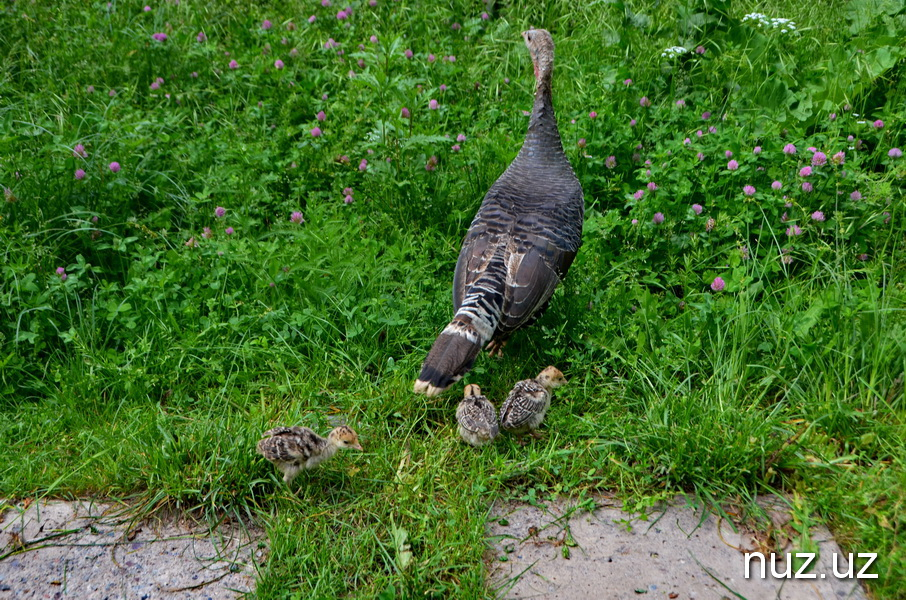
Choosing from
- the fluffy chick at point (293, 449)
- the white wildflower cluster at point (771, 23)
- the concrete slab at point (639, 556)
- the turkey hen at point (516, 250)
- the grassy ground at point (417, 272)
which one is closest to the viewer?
the concrete slab at point (639, 556)

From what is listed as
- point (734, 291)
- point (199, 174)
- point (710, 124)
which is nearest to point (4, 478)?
point (199, 174)

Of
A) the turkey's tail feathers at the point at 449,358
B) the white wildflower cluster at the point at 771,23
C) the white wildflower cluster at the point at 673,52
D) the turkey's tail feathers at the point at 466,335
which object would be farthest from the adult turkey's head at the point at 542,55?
the turkey's tail feathers at the point at 449,358

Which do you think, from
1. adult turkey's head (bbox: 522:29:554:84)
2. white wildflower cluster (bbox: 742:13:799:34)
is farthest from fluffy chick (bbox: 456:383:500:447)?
white wildflower cluster (bbox: 742:13:799:34)

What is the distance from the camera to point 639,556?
3551 mm

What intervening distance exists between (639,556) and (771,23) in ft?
16.4

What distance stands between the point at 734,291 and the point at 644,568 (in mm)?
1993

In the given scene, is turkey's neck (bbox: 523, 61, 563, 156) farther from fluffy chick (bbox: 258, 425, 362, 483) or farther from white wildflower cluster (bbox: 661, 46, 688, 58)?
fluffy chick (bbox: 258, 425, 362, 483)

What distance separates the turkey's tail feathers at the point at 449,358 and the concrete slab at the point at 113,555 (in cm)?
109

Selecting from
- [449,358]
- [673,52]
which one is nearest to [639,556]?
[449,358]

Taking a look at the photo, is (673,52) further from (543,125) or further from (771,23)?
(543,125)

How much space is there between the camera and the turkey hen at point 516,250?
4.19m

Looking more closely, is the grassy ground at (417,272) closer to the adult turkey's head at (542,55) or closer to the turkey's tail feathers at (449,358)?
the turkey's tail feathers at (449,358)

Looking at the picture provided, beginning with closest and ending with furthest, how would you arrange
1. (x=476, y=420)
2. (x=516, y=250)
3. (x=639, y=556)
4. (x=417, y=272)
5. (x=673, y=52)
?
(x=639, y=556) → (x=476, y=420) → (x=516, y=250) → (x=417, y=272) → (x=673, y=52)

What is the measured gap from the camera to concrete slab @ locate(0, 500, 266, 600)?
344 cm
